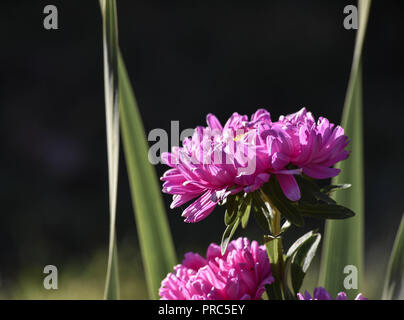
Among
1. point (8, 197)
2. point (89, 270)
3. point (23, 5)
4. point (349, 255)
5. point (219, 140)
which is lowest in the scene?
point (89, 270)

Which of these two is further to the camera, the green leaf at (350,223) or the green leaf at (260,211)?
the green leaf at (350,223)

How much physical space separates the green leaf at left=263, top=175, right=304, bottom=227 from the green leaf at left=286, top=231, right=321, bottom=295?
3 cm

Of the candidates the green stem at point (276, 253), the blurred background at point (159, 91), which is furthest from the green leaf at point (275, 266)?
the blurred background at point (159, 91)

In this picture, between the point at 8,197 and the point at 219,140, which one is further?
the point at 8,197

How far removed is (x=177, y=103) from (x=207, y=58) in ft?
0.76

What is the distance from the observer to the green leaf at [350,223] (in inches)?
20.5

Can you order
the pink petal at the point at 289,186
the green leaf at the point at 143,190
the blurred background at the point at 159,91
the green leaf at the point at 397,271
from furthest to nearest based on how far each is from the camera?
the blurred background at the point at 159,91
the green leaf at the point at 143,190
the green leaf at the point at 397,271
the pink petal at the point at 289,186

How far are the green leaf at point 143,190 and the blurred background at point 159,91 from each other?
2.50 feet

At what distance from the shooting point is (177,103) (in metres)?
1.87

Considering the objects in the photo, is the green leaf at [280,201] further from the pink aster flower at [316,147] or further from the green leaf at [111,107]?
the green leaf at [111,107]

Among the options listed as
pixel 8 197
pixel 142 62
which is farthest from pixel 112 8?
pixel 142 62
